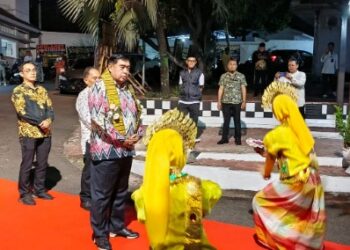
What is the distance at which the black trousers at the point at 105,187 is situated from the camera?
13.8 ft

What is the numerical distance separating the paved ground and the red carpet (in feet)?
1.48

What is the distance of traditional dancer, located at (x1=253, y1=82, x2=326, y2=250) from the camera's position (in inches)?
163

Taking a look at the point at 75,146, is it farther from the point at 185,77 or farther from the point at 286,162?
the point at 286,162

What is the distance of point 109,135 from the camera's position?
4098mm

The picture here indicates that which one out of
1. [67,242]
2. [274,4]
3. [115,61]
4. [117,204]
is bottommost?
[67,242]

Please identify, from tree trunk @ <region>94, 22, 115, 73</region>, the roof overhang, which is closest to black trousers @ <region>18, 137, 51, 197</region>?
tree trunk @ <region>94, 22, 115, 73</region>

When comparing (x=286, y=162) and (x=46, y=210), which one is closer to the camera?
(x=286, y=162)

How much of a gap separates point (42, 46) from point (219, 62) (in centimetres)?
1428

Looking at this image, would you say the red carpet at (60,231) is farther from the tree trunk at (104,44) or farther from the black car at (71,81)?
the black car at (71,81)

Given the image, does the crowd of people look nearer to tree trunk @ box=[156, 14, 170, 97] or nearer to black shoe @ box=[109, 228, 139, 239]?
black shoe @ box=[109, 228, 139, 239]

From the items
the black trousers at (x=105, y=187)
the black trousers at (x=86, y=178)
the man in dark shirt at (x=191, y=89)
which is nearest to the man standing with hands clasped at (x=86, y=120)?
the black trousers at (x=86, y=178)

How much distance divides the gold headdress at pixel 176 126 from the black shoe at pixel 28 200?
283 cm

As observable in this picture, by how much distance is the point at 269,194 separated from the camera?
436 centimetres

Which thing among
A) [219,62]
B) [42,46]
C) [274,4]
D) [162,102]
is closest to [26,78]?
[162,102]
